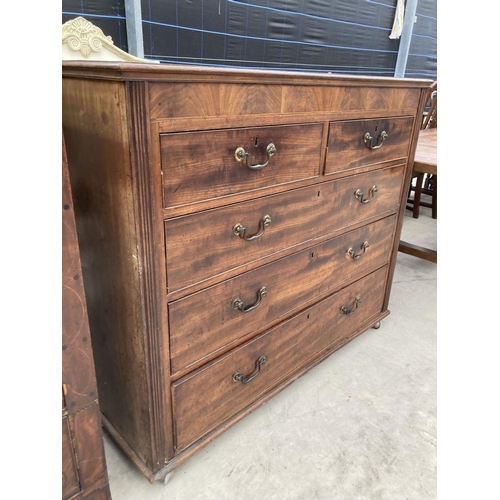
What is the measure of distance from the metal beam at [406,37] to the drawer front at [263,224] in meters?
4.27

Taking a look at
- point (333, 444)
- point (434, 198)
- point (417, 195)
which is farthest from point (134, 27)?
point (434, 198)

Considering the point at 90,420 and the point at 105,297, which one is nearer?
the point at 90,420

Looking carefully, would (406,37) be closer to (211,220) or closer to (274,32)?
(274,32)

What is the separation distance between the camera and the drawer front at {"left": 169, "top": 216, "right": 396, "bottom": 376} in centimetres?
114

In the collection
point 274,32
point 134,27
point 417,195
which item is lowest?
point 417,195

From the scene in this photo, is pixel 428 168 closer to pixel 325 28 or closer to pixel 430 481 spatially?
pixel 430 481

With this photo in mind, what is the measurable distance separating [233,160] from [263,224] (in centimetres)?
24

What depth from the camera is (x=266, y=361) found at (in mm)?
1473

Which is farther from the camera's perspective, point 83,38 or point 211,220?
point 83,38

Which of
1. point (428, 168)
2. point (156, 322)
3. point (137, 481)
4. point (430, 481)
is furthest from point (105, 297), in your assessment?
point (428, 168)

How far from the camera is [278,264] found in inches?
52.7

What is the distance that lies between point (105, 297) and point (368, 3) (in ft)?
15.9

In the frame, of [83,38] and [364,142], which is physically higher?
[83,38]

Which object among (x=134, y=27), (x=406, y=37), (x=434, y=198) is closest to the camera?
(x=134, y=27)
